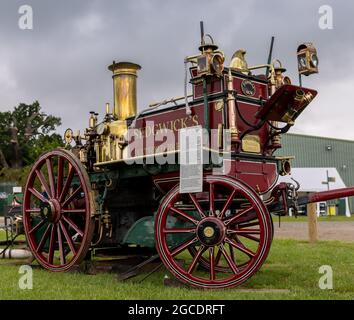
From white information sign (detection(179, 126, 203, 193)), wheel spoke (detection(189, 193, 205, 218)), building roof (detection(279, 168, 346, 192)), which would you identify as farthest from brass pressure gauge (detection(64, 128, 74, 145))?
building roof (detection(279, 168, 346, 192))

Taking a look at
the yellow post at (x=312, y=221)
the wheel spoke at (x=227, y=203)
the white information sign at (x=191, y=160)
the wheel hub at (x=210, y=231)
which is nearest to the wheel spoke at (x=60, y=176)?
the white information sign at (x=191, y=160)

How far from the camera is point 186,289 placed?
5289 mm

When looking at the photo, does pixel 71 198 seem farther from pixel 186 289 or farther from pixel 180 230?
pixel 186 289

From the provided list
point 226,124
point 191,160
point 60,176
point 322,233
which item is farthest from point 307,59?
point 322,233

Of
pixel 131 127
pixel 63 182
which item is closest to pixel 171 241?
pixel 131 127

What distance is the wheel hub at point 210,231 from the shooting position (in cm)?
519

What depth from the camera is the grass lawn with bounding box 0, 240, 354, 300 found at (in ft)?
16.4

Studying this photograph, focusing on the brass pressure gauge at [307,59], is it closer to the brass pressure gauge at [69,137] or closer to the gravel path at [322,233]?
the brass pressure gauge at [69,137]

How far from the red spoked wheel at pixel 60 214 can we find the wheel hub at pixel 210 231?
1780mm

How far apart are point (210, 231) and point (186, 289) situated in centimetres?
63
